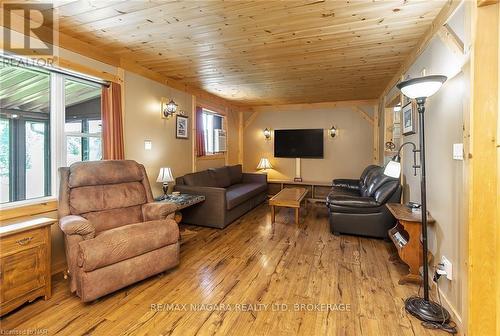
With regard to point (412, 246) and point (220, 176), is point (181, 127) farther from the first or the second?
point (412, 246)

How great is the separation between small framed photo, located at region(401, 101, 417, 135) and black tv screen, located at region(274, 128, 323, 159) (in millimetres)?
2930

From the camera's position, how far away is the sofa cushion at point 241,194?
13.9ft

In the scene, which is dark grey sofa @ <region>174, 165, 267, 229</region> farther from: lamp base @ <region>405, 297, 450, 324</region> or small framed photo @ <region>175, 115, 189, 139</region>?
lamp base @ <region>405, 297, 450, 324</region>

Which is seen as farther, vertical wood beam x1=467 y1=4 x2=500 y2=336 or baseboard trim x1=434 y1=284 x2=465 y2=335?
baseboard trim x1=434 y1=284 x2=465 y2=335

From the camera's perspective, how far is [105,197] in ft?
8.79

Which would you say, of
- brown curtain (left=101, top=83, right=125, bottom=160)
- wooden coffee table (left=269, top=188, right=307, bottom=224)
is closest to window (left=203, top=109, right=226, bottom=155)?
wooden coffee table (left=269, top=188, right=307, bottom=224)

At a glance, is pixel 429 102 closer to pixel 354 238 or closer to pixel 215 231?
pixel 354 238

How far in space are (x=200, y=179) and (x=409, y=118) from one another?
3337 millimetres

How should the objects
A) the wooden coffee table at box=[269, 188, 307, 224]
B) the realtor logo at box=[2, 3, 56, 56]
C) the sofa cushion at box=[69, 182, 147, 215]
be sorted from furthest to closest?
the wooden coffee table at box=[269, 188, 307, 224] → the sofa cushion at box=[69, 182, 147, 215] → the realtor logo at box=[2, 3, 56, 56]

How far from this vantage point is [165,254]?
2518mm

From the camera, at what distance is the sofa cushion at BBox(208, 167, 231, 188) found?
16.8ft

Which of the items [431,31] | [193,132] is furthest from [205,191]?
[431,31]

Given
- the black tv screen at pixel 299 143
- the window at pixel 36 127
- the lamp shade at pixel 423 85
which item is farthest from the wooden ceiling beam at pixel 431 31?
the window at pixel 36 127

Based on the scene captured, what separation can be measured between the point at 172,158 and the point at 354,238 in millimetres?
3130
